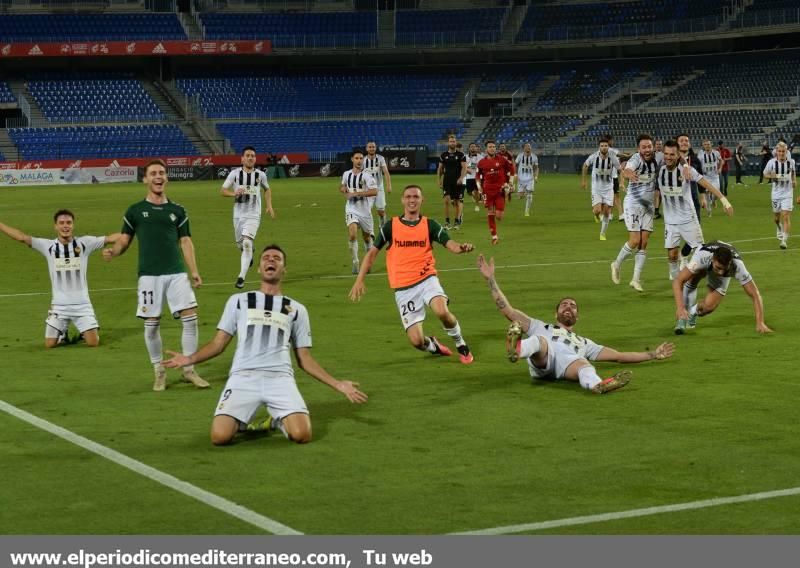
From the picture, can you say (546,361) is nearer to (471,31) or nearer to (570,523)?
(570,523)

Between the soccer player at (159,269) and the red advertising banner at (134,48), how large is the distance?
71167 millimetres

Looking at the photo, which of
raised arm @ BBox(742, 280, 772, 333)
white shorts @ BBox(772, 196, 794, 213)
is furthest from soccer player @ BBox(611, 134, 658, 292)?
white shorts @ BBox(772, 196, 794, 213)

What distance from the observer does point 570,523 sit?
8.42m

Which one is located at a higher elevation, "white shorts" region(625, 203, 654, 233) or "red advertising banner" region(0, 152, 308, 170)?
"red advertising banner" region(0, 152, 308, 170)

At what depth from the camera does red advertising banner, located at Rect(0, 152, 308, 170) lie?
2778 inches

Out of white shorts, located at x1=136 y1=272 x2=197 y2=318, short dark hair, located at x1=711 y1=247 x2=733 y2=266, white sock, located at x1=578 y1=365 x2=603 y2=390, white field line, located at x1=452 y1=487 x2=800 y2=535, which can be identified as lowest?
white field line, located at x1=452 y1=487 x2=800 y2=535

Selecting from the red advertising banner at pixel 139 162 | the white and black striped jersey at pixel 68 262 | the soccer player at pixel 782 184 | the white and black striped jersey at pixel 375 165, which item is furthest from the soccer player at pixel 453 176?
the red advertising banner at pixel 139 162

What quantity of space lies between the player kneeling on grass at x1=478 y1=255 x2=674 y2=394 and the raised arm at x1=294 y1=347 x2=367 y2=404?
2.45m

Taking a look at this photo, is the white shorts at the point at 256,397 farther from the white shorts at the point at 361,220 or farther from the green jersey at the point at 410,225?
the white shorts at the point at 361,220

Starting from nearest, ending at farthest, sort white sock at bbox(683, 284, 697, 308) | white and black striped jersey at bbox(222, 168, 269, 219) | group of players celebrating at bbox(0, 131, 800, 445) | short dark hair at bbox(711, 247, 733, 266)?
group of players celebrating at bbox(0, 131, 800, 445), short dark hair at bbox(711, 247, 733, 266), white sock at bbox(683, 284, 697, 308), white and black striped jersey at bbox(222, 168, 269, 219)

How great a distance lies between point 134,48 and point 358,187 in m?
60.9

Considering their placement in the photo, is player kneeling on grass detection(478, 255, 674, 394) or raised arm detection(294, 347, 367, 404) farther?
player kneeling on grass detection(478, 255, 674, 394)

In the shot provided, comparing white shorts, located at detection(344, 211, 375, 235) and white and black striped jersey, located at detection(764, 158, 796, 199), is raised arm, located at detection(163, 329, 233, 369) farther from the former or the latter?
white and black striped jersey, located at detection(764, 158, 796, 199)

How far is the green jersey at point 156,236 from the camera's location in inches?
539
